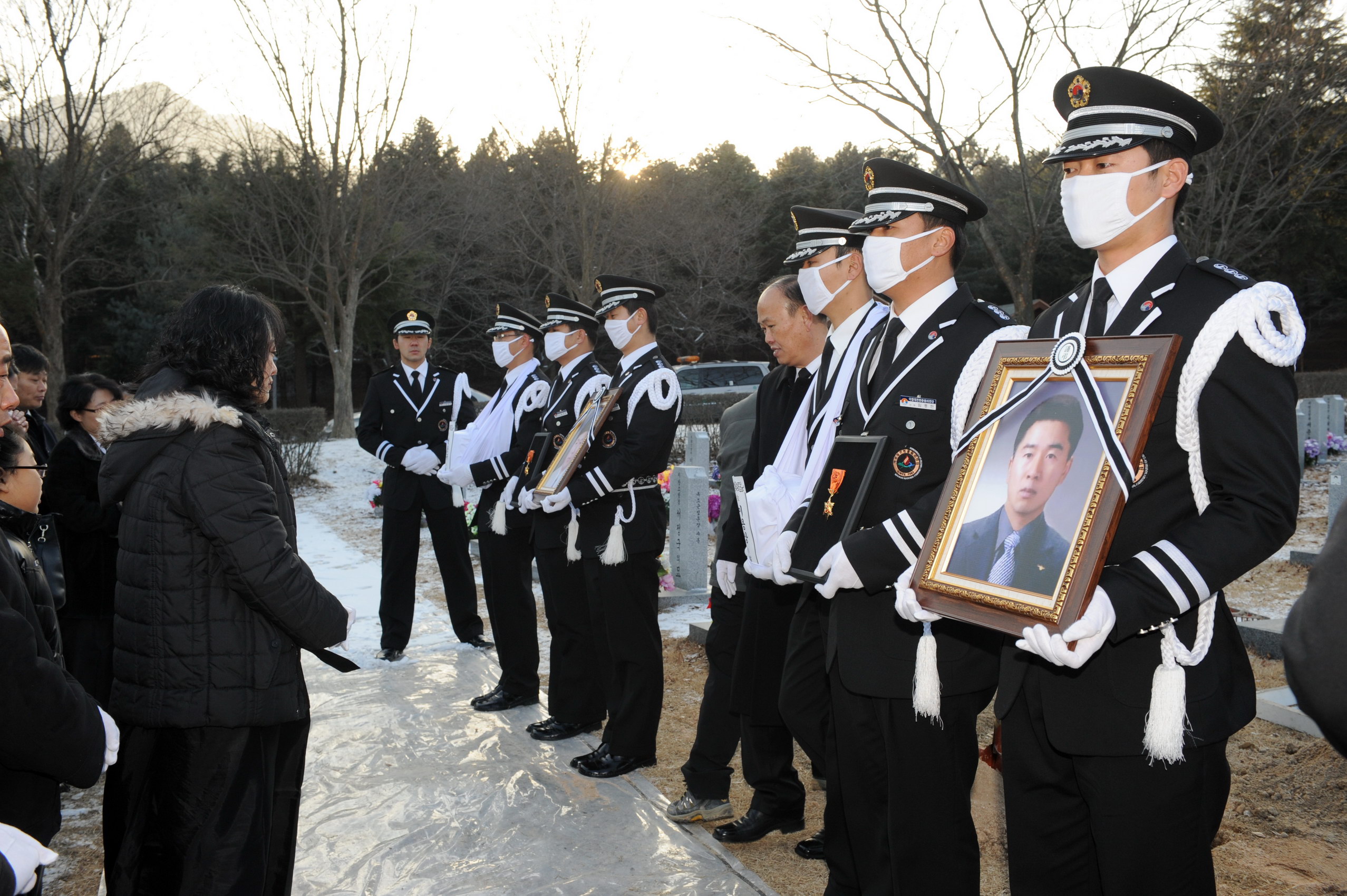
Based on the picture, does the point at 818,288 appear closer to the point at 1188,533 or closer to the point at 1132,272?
the point at 1132,272

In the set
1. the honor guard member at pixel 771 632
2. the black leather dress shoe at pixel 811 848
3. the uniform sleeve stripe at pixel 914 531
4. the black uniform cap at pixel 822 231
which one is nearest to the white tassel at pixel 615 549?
the honor guard member at pixel 771 632

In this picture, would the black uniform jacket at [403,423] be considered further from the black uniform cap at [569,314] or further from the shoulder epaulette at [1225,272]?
the shoulder epaulette at [1225,272]

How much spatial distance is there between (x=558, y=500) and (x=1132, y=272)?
311 centimetres

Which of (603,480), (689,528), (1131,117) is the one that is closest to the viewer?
(1131,117)

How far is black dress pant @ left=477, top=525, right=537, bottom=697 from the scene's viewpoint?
227 inches

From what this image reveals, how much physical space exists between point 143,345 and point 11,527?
91.8 feet

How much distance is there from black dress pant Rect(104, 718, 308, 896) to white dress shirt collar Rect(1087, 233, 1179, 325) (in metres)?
2.62

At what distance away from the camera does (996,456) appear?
2244 millimetres

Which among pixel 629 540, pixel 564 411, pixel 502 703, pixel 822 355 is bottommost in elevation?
pixel 502 703

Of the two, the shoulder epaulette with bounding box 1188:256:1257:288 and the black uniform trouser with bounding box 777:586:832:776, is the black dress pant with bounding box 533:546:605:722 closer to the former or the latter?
the black uniform trouser with bounding box 777:586:832:776

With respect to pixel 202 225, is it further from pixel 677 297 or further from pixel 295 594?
pixel 295 594

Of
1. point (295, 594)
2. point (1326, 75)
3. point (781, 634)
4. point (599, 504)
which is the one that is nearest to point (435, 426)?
point (599, 504)

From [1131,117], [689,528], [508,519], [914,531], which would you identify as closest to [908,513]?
[914,531]

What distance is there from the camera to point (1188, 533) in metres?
2.06
